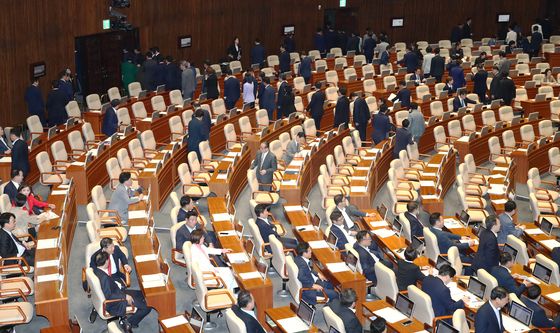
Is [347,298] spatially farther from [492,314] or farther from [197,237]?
[197,237]

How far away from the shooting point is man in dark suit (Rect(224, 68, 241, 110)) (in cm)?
2245

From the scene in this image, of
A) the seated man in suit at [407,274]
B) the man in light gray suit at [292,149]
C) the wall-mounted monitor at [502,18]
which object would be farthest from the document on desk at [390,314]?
the wall-mounted monitor at [502,18]

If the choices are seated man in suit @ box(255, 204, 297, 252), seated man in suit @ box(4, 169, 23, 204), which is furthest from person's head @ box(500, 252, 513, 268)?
seated man in suit @ box(4, 169, 23, 204)

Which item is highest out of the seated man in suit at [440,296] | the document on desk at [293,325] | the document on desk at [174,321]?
the seated man in suit at [440,296]

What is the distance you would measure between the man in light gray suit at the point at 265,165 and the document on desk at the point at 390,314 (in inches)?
222

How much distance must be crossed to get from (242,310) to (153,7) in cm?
1640

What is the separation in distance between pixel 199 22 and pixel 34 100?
8672 mm

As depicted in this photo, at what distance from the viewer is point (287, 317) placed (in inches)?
436

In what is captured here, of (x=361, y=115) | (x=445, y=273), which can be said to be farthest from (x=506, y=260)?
(x=361, y=115)

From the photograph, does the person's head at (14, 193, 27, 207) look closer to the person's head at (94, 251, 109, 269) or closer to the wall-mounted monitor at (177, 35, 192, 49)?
the person's head at (94, 251, 109, 269)

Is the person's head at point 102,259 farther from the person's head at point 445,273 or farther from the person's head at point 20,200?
the person's head at point 445,273

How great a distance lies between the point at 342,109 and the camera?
21.0 meters

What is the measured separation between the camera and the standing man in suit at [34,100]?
19.5m

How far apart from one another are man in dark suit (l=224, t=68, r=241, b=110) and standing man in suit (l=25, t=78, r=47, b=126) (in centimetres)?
491
